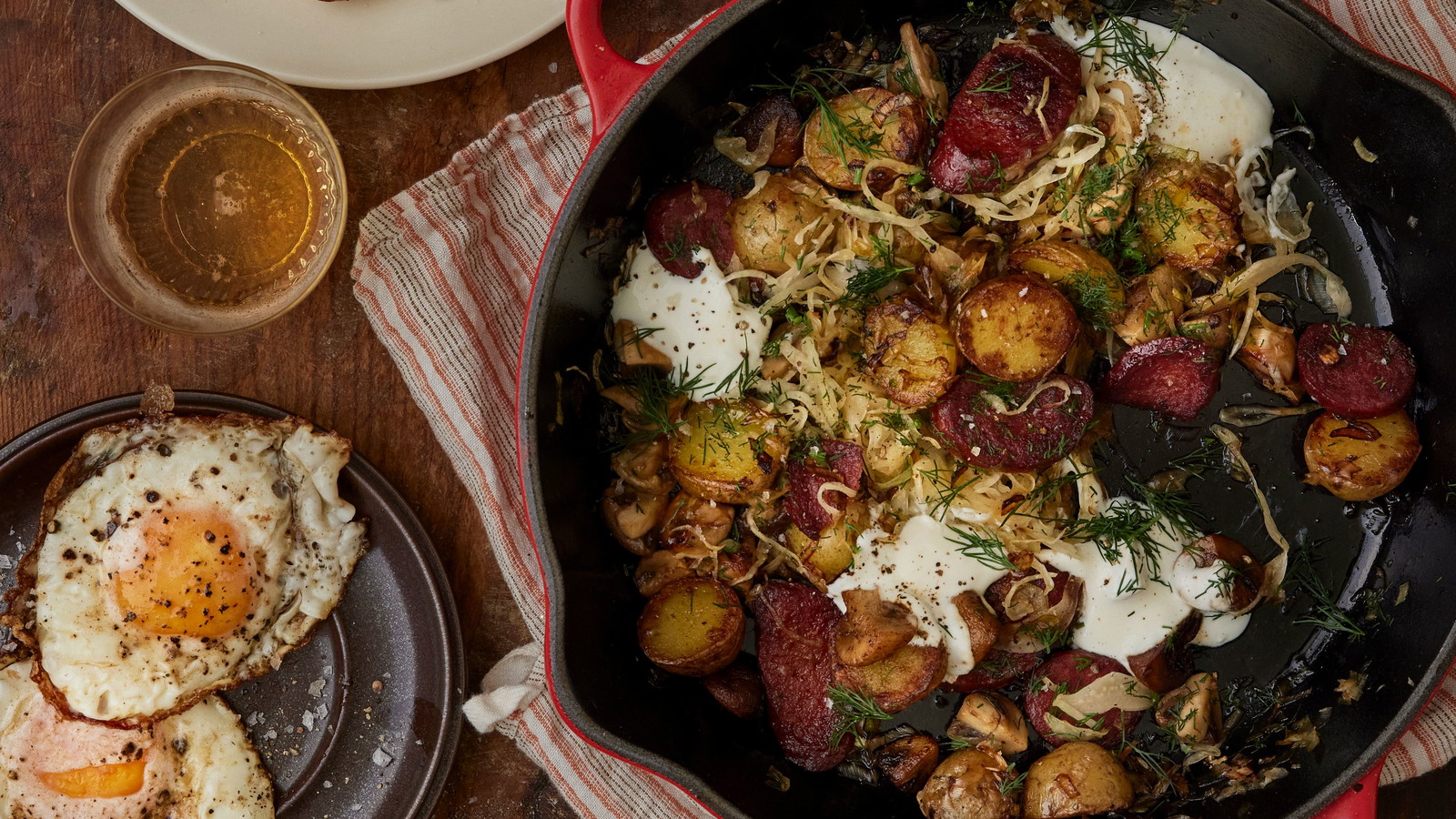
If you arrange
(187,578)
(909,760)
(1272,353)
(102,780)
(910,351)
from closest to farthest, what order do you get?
(910,351) < (1272,353) < (909,760) < (187,578) < (102,780)

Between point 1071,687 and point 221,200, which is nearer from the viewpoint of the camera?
point 1071,687

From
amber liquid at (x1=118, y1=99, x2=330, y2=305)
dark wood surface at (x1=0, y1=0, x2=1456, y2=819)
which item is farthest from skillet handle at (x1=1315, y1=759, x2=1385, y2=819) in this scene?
amber liquid at (x1=118, y1=99, x2=330, y2=305)

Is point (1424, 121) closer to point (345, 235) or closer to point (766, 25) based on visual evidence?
point (766, 25)

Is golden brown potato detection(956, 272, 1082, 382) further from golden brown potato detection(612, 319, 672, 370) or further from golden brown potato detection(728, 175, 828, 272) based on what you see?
golden brown potato detection(612, 319, 672, 370)

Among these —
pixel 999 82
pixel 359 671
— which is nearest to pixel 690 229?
pixel 999 82

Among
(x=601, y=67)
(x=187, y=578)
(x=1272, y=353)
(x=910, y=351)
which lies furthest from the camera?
(x=187, y=578)

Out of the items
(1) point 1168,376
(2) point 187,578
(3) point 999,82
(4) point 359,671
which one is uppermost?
(3) point 999,82

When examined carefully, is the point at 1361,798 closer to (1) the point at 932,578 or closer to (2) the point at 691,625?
(1) the point at 932,578

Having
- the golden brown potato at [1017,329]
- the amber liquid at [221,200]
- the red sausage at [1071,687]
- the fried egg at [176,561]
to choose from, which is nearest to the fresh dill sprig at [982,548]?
the red sausage at [1071,687]
